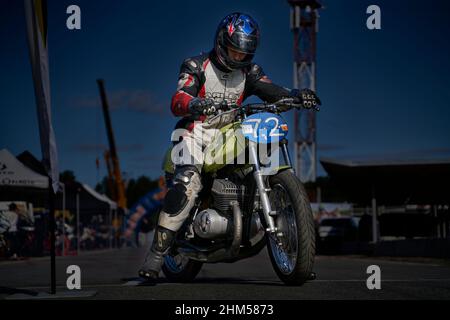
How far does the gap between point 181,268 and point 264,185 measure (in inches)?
71.2

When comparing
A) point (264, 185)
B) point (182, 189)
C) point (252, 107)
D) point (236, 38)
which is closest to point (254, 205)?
point (264, 185)

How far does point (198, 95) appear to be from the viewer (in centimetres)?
720

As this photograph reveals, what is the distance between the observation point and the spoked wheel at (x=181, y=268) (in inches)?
302

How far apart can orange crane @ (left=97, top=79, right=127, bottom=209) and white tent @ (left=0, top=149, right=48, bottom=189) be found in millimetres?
56052

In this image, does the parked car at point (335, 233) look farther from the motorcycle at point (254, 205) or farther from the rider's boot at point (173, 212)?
the motorcycle at point (254, 205)

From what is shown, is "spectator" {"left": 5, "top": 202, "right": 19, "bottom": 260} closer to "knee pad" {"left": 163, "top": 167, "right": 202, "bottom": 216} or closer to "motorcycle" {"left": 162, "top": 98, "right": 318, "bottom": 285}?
"knee pad" {"left": 163, "top": 167, "right": 202, "bottom": 216}

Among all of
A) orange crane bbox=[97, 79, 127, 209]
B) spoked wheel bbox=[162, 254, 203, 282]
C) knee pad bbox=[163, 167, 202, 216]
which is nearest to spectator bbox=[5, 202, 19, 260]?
spoked wheel bbox=[162, 254, 203, 282]

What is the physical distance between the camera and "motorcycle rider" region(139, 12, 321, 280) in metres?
6.82

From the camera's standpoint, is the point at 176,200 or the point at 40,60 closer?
the point at 40,60

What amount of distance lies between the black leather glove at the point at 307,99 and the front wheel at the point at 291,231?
2.38 ft

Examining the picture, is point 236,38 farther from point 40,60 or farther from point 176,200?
point 40,60

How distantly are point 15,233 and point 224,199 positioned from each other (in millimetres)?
16010
